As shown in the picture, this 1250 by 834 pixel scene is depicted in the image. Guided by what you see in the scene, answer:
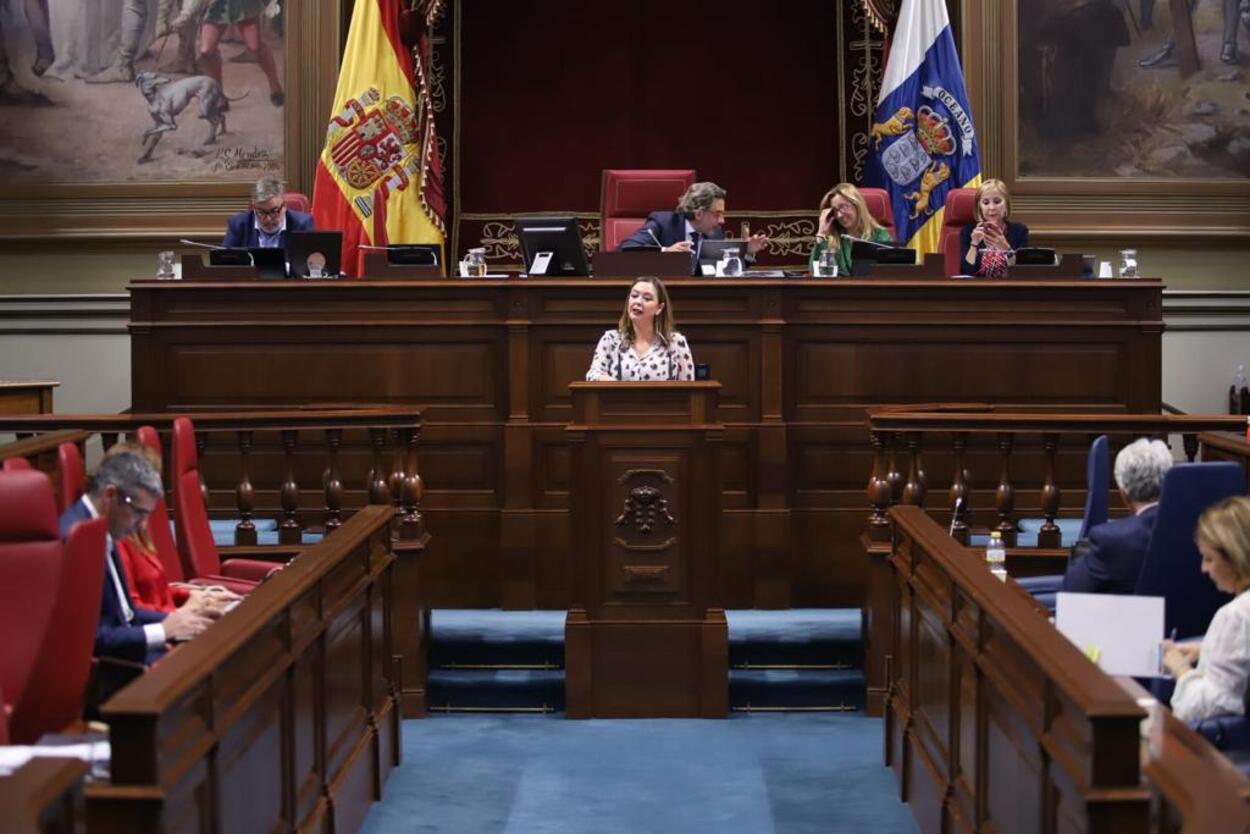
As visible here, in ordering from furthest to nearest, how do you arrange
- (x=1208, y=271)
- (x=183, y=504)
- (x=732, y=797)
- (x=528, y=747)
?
(x=1208, y=271)
(x=528, y=747)
(x=732, y=797)
(x=183, y=504)

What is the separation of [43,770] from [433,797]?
128 inches

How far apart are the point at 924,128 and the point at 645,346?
3.77 metres

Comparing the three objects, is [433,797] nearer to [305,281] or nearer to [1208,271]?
[305,281]

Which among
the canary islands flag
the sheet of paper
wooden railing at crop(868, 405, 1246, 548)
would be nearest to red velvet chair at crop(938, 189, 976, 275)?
the canary islands flag

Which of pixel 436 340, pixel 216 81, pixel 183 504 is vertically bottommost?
pixel 183 504

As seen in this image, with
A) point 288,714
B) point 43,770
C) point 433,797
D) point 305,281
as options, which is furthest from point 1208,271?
point 43,770

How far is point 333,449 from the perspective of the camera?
22.0 feet

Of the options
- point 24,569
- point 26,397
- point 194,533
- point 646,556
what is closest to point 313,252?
point 26,397

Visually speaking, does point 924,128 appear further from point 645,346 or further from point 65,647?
point 65,647

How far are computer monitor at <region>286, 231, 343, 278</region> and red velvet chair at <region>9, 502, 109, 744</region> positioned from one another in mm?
4520

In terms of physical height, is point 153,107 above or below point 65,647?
above

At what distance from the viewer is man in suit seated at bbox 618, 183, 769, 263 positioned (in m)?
8.49

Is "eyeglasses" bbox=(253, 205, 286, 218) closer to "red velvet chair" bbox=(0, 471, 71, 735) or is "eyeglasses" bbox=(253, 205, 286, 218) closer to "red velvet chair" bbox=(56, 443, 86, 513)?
"red velvet chair" bbox=(56, 443, 86, 513)

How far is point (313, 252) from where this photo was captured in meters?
8.03
